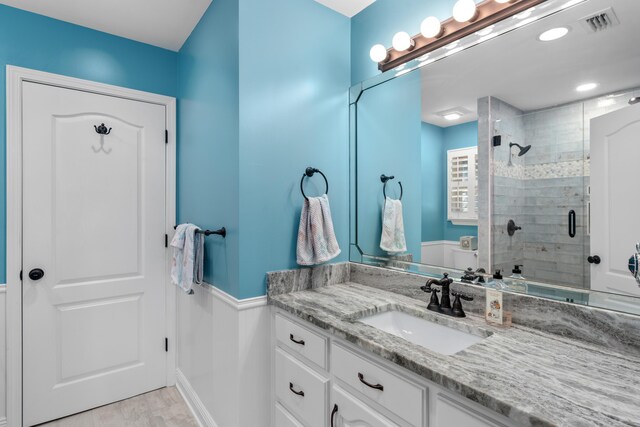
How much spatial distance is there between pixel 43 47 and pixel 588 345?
312 cm

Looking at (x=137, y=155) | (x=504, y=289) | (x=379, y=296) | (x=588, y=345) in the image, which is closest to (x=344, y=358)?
(x=379, y=296)

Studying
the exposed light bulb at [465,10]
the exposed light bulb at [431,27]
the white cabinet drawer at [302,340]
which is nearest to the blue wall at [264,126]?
the white cabinet drawer at [302,340]

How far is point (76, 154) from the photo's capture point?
2133 mm

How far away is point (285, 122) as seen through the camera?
1.75m

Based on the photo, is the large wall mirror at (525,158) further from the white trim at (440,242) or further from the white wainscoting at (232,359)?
the white wainscoting at (232,359)

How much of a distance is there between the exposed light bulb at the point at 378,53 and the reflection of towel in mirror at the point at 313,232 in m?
0.81

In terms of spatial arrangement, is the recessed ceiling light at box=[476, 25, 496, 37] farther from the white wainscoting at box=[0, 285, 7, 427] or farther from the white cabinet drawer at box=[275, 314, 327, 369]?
the white wainscoting at box=[0, 285, 7, 427]

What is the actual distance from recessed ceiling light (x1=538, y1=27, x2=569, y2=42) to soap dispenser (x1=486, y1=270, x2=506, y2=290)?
2.97ft

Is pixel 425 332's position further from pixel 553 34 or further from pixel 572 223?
pixel 553 34

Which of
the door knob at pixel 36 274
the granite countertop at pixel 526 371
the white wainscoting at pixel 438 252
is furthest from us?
the door knob at pixel 36 274

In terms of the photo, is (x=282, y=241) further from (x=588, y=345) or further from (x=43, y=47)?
(x=43, y=47)

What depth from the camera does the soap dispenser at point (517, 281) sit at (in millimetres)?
1287

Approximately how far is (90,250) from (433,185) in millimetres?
2221

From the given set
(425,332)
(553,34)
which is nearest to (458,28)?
(553,34)
